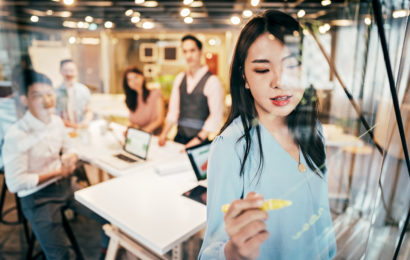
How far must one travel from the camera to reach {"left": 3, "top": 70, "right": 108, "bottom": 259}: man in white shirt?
1585 mm

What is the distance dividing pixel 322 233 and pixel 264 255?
0.25 m

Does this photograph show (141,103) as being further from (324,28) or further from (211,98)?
(324,28)

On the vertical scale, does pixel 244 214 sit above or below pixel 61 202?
above

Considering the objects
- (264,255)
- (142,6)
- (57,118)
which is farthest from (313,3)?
(57,118)

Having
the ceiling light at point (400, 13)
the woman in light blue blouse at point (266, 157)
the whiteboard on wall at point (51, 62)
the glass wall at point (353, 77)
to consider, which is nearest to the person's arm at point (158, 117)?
the glass wall at point (353, 77)

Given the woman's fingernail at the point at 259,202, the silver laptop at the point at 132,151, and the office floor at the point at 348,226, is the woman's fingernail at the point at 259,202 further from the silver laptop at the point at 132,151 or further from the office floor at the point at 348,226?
the silver laptop at the point at 132,151

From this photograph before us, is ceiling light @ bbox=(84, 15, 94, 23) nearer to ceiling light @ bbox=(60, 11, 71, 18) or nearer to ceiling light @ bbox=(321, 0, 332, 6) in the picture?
ceiling light @ bbox=(60, 11, 71, 18)

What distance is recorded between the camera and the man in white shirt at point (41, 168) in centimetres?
158

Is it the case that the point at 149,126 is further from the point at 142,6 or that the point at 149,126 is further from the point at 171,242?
the point at 171,242

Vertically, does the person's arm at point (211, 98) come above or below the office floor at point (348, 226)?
above

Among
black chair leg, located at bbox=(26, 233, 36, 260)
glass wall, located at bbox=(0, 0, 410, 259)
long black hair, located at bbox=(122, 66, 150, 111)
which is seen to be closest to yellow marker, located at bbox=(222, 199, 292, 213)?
glass wall, located at bbox=(0, 0, 410, 259)

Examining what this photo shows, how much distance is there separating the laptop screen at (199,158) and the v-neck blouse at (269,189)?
58 cm

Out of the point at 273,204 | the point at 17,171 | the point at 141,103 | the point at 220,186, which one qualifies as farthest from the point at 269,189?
the point at 141,103

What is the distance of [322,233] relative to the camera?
3.30 ft
